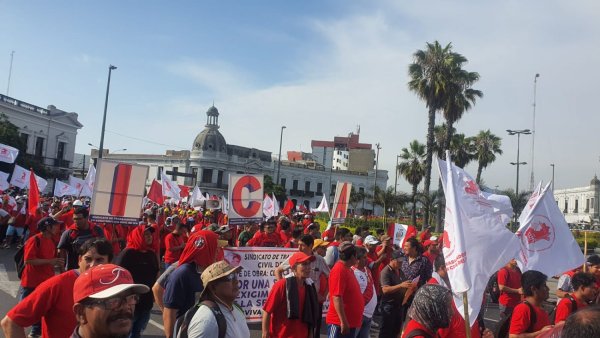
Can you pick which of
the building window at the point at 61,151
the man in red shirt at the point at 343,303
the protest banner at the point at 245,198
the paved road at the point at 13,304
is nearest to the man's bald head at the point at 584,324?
the man in red shirt at the point at 343,303

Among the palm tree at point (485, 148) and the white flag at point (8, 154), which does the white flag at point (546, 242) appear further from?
the palm tree at point (485, 148)

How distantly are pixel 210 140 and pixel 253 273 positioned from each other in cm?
6867

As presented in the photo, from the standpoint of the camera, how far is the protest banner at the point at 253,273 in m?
7.03

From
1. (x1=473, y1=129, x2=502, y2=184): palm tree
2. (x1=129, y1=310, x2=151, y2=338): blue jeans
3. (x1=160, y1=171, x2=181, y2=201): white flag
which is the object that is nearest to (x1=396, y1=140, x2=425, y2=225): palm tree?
(x1=473, y1=129, x2=502, y2=184): palm tree

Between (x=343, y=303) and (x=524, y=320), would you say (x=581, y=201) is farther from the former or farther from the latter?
(x=524, y=320)

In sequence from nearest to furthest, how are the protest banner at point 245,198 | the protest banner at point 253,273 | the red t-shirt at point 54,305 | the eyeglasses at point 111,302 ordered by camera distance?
1. the eyeglasses at point 111,302
2. the red t-shirt at point 54,305
3. the protest banner at point 253,273
4. the protest banner at point 245,198

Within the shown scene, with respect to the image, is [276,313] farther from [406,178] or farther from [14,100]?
[14,100]

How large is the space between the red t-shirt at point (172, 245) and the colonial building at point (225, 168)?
192ft

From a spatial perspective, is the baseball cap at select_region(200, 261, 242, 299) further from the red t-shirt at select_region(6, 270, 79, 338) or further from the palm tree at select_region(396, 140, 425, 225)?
the palm tree at select_region(396, 140, 425, 225)

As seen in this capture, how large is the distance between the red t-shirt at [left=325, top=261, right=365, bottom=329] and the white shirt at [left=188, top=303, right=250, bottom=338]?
1.85 metres

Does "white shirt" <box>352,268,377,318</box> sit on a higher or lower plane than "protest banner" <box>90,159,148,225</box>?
lower

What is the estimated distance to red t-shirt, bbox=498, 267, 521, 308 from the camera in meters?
7.28

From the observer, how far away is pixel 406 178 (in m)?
42.4

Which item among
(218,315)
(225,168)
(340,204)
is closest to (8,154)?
(340,204)
